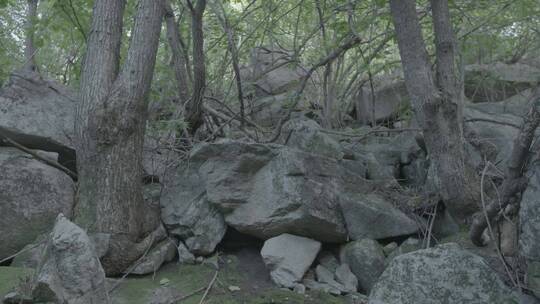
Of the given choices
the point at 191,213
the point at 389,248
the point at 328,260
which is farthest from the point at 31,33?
the point at 389,248

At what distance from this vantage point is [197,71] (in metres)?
5.77

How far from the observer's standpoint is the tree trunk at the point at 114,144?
4664 millimetres

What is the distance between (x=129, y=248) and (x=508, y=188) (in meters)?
2.96

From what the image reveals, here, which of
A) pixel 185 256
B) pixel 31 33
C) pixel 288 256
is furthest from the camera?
pixel 31 33

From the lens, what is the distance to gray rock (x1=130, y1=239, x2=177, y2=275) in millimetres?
4676

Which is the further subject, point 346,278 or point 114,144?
point 114,144

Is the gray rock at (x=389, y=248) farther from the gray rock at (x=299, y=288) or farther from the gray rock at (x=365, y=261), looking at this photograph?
the gray rock at (x=299, y=288)

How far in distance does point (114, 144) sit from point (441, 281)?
2880 mm

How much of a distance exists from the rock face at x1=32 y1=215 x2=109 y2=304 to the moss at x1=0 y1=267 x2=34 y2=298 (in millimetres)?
492

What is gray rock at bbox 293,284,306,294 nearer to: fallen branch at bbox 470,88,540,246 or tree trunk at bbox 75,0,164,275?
tree trunk at bbox 75,0,164,275

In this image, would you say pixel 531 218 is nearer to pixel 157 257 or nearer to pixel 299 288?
pixel 299 288

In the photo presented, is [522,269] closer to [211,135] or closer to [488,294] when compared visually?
[488,294]

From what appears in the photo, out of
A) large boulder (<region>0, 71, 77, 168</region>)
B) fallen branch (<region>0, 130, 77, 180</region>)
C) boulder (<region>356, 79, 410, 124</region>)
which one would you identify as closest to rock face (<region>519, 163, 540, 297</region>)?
fallen branch (<region>0, 130, 77, 180</region>)

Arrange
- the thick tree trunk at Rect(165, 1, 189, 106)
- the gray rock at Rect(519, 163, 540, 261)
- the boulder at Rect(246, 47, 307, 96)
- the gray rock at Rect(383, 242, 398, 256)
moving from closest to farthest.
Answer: the gray rock at Rect(519, 163, 540, 261) → the gray rock at Rect(383, 242, 398, 256) → the thick tree trunk at Rect(165, 1, 189, 106) → the boulder at Rect(246, 47, 307, 96)
